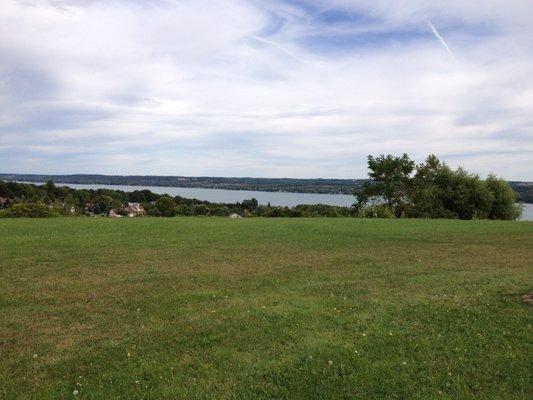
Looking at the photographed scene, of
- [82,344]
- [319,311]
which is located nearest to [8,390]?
[82,344]

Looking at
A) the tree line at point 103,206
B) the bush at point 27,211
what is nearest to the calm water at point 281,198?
the tree line at point 103,206

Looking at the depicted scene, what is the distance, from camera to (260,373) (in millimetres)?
5805

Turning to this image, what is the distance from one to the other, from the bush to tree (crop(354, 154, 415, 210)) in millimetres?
31981

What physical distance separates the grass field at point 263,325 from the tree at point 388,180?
37504 millimetres

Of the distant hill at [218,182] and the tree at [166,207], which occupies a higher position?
the distant hill at [218,182]

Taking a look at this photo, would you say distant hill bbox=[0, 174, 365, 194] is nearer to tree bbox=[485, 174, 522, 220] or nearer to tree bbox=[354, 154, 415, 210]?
tree bbox=[354, 154, 415, 210]

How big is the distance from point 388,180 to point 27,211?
37.0 meters

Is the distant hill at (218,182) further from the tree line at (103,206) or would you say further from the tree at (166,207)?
the tree at (166,207)

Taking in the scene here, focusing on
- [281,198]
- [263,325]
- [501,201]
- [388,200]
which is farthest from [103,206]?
[263,325]

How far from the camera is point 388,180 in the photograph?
5322 centimetres

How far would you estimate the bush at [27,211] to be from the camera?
96.8 feet

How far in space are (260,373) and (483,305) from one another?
15.9 feet

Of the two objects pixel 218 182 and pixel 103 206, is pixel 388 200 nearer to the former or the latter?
pixel 103 206

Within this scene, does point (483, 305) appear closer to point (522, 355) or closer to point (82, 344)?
point (522, 355)
